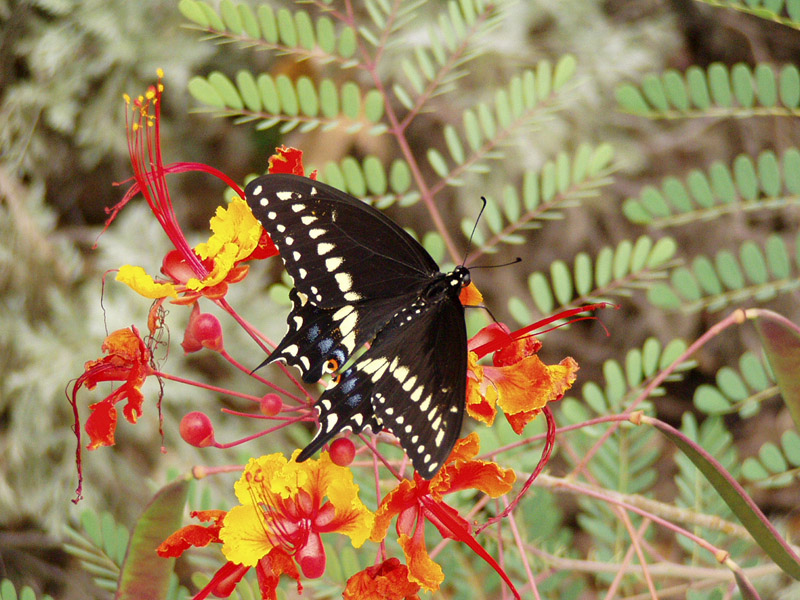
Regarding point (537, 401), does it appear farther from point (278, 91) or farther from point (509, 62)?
point (509, 62)

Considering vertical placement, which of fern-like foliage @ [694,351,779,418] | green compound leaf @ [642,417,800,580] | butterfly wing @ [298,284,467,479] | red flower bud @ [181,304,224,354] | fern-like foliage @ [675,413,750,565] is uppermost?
red flower bud @ [181,304,224,354]

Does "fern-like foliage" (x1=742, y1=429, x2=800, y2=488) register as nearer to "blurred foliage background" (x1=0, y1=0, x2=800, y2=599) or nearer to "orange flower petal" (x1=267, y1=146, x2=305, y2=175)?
"orange flower petal" (x1=267, y1=146, x2=305, y2=175)

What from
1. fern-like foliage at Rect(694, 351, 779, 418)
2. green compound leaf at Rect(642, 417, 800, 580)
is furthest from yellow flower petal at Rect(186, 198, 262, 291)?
fern-like foliage at Rect(694, 351, 779, 418)

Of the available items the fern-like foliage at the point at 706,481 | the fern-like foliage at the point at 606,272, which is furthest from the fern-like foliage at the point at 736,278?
the fern-like foliage at the point at 706,481

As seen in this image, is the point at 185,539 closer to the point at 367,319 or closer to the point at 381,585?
the point at 381,585

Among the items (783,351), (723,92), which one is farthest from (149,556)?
(723,92)

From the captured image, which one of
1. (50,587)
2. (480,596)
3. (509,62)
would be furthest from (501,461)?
(50,587)
